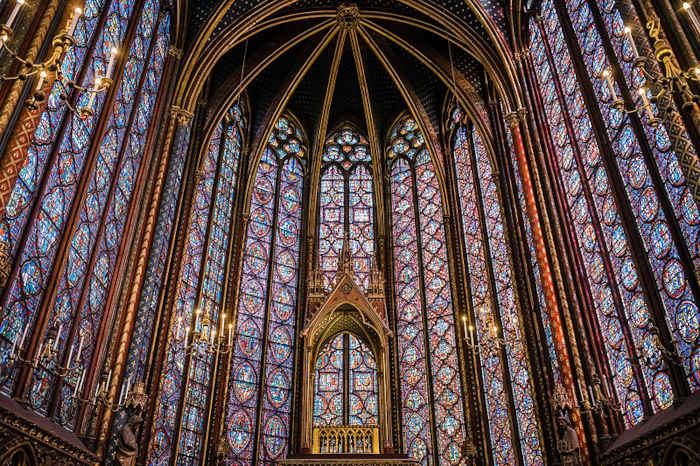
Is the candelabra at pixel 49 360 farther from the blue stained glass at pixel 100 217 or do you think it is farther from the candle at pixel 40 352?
the blue stained glass at pixel 100 217

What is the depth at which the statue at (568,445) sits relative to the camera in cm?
980

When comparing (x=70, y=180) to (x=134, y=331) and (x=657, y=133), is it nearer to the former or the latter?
(x=134, y=331)

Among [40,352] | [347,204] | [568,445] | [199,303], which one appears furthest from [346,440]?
[347,204]

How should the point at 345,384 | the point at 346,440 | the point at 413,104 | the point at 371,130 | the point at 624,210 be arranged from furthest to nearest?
1. the point at 371,130
2. the point at 413,104
3. the point at 345,384
4. the point at 346,440
5. the point at 624,210

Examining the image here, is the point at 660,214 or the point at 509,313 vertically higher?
the point at 509,313

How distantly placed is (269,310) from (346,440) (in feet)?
15.8

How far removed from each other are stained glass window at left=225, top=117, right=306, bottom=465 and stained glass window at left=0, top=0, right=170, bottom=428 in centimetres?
558

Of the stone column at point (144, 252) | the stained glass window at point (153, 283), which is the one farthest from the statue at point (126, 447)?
the stone column at point (144, 252)

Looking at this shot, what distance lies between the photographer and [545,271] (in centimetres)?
1173

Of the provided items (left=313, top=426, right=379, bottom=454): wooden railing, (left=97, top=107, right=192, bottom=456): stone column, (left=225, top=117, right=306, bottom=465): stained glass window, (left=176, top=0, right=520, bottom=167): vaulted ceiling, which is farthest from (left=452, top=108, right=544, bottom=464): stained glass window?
(left=97, top=107, right=192, bottom=456): stone column

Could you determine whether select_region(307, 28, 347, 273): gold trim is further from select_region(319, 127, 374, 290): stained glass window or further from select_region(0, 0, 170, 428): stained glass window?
select_region(0, 0, 170, 428): stained glass window

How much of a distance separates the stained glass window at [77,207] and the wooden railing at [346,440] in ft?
18.1

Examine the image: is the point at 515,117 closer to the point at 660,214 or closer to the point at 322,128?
the point at 660,214

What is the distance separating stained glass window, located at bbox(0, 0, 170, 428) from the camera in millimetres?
8125
